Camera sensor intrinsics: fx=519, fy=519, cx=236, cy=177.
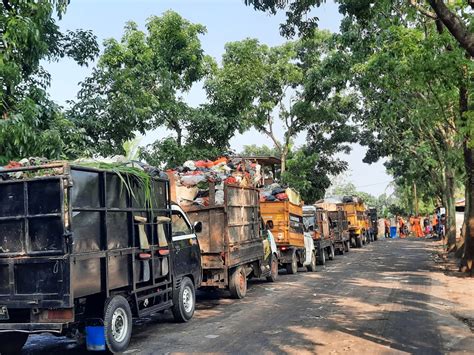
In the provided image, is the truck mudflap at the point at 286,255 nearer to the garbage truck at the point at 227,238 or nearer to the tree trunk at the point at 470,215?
the garbage truck at the point at 227,238

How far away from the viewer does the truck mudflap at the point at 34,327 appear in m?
6.06

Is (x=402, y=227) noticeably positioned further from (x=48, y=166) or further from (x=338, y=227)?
(x=48, y=166)

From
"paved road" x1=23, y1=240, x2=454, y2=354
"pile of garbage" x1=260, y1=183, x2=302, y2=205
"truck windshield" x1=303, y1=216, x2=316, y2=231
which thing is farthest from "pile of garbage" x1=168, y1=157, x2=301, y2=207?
"truck windshield" x1=303, y1=216, x2=316, y2=231

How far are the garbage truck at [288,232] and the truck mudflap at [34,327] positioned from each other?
1017 centimetres

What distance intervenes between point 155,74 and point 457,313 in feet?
Result: 40.6

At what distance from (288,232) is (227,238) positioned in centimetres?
572

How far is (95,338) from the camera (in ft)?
21.8

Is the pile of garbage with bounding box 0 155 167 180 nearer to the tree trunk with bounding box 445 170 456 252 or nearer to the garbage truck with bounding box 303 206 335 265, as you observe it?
the garbage truck with bounding box 303 206 335 265

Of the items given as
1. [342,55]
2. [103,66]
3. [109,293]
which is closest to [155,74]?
[103,66]

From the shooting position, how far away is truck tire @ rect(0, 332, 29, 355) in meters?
7.16

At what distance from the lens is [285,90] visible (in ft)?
101

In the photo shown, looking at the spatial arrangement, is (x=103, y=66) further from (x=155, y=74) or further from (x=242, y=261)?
(x=242, y=261)

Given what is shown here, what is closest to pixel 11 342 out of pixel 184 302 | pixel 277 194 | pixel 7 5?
pixel 184 302

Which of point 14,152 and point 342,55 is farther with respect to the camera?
point 342,55
